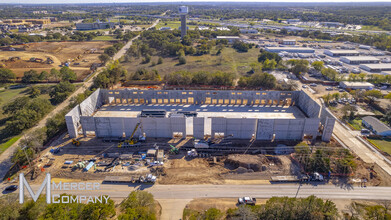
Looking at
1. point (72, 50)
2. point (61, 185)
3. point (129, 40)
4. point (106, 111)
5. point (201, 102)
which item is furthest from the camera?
point (129, 40)

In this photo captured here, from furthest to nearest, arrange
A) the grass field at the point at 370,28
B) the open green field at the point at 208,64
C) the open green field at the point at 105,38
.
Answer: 1. the grass field at the point at 370,28
2. the open green field at the point at 105,38
3. the open green field at the point at 208,64

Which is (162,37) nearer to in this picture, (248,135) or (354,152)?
(248,135)

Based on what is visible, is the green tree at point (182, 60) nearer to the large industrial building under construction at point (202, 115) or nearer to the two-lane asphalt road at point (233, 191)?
the large industrial building under construction at point (202, 115)

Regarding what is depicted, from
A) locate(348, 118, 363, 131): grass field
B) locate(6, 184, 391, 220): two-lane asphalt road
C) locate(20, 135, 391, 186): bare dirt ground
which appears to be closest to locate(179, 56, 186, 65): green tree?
locate(20, 135, 391, 186): bare dirt ground

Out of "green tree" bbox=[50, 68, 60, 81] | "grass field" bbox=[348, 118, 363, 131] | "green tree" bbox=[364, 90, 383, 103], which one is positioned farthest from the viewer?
"green tree" bbox=[50, 68, 60, 81]

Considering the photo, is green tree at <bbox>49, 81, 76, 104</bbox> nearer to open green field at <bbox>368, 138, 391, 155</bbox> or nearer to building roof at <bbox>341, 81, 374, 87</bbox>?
open green field at <bbox>368, 138, 391, 155</bbox>

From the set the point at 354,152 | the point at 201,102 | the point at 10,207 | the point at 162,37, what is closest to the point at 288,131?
the point at 354,152

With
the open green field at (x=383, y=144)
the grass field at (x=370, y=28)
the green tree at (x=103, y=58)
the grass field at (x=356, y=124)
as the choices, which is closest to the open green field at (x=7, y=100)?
the green tree at (x=103, y=58)
